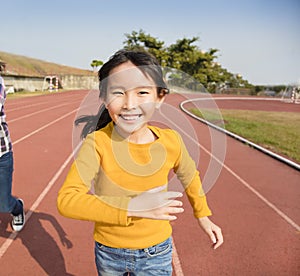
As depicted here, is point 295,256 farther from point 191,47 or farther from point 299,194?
point 191,47

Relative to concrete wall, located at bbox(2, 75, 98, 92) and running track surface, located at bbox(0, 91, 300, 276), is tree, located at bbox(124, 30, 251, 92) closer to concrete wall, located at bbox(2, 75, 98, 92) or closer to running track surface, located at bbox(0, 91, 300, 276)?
concrete wall, located at bbox(2, 75, 98, 92)

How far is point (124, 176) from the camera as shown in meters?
1.34

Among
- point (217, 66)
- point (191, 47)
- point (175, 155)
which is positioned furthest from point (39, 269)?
point (217, 66)

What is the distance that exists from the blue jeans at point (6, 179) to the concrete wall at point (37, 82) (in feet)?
53.4

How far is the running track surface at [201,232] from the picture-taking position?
2877 millimetres

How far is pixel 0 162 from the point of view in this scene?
9.12 ft

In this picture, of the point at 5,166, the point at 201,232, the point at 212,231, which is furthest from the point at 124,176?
the point at 201,232

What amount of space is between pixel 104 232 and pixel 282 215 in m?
3.24

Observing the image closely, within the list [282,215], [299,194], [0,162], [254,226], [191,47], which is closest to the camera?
[0,162]

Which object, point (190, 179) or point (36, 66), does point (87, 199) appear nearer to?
point (190, 179)

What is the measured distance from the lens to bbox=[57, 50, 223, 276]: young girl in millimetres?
1086

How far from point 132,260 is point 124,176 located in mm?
405

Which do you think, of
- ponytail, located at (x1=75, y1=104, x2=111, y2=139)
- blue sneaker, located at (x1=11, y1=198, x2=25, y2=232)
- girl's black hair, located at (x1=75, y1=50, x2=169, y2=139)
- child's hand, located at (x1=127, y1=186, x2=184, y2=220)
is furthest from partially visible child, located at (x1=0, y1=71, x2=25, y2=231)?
child's hand, located at (x1=127, y1=186, x2=184, y2=220)

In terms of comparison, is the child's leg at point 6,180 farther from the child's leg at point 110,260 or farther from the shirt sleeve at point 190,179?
the shirt sleeve at point 190,179
